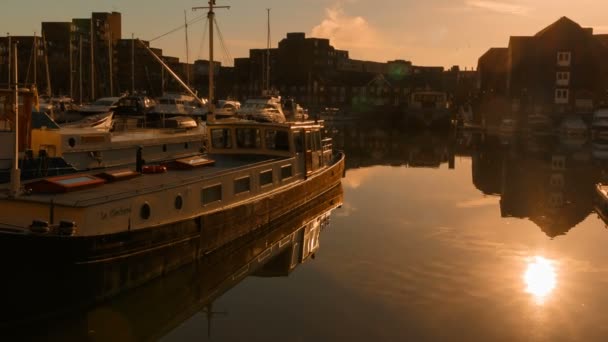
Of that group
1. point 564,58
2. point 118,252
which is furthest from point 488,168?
point 564,58

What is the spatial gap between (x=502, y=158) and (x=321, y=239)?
37.6 m

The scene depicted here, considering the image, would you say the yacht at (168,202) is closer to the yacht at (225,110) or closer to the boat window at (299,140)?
the boat window at (299,140)

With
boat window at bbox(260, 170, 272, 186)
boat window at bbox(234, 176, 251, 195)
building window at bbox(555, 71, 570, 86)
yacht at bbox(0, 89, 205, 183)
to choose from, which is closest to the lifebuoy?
yacht at bbox(0, 89, 205, 183)

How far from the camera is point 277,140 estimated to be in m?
25.6

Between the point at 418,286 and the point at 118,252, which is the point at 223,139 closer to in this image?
the point at 118,252

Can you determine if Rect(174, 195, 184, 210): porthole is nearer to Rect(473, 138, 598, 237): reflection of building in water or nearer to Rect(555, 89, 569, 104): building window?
Rect(473, 138, 598, 237): reflection of building in water

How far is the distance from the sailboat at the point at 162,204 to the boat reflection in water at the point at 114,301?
35 cm

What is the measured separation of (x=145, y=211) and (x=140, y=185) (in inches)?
59.8

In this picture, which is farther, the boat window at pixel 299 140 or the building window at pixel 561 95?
the building window at pixel 561 95

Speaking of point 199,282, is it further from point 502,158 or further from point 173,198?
point 502,158

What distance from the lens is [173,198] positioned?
17188mm

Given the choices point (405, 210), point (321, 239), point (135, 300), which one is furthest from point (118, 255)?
point (405, 210)

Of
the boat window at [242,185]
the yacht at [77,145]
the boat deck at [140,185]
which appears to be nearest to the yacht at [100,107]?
the yacht at [77,145]

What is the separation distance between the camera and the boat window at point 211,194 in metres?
18.7
